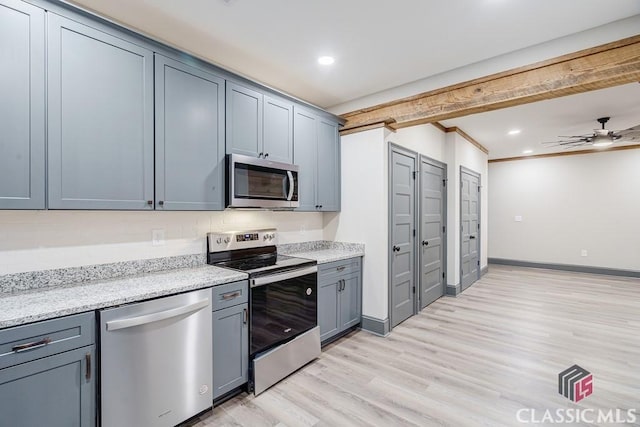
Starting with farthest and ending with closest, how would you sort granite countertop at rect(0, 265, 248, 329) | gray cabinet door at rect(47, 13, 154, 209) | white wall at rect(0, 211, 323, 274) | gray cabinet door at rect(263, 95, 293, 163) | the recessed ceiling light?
gray cabinet door at rect(263, 95, 293, 163)
the recessed ceiling light
white wall at rect(0, 211, 323, 274)
gray cabinet door at rect(47, 13, 154, 209)
granite countertop at rect(0, 265, 248, 329)

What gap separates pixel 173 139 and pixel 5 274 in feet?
4.10

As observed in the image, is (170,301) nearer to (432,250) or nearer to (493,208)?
(432,250)

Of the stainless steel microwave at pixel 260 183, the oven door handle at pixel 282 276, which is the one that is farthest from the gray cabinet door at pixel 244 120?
the oven door handle at pixel 282 276

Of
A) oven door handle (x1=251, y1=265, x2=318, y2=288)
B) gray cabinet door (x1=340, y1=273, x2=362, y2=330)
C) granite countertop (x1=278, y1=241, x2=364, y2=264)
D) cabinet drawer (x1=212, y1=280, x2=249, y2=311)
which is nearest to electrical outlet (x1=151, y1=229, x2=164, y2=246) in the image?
cabinet drawer (x1=212, y1=280, x2=249, y2=311)

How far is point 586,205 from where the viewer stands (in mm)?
6602

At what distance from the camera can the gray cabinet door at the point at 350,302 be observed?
326cm

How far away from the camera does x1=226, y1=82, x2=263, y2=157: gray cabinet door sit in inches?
98.6

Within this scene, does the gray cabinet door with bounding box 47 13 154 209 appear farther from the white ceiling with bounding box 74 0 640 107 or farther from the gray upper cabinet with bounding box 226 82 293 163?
the gray upper cabinet with bounding box 226 82 293 163

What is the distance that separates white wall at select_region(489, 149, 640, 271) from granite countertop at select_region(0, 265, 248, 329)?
297 inches

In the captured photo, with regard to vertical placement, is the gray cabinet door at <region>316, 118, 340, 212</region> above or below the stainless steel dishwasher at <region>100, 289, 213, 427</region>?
above

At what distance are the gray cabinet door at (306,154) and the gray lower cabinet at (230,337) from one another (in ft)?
4.08

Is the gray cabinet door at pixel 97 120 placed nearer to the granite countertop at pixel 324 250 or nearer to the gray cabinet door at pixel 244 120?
the gray cabinet door at pixel 244 120

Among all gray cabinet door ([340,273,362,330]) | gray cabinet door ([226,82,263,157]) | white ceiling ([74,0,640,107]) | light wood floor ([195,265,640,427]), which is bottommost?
light wood floor ([195,265,640,427])

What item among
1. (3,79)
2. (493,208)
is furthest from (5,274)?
(493,208)
